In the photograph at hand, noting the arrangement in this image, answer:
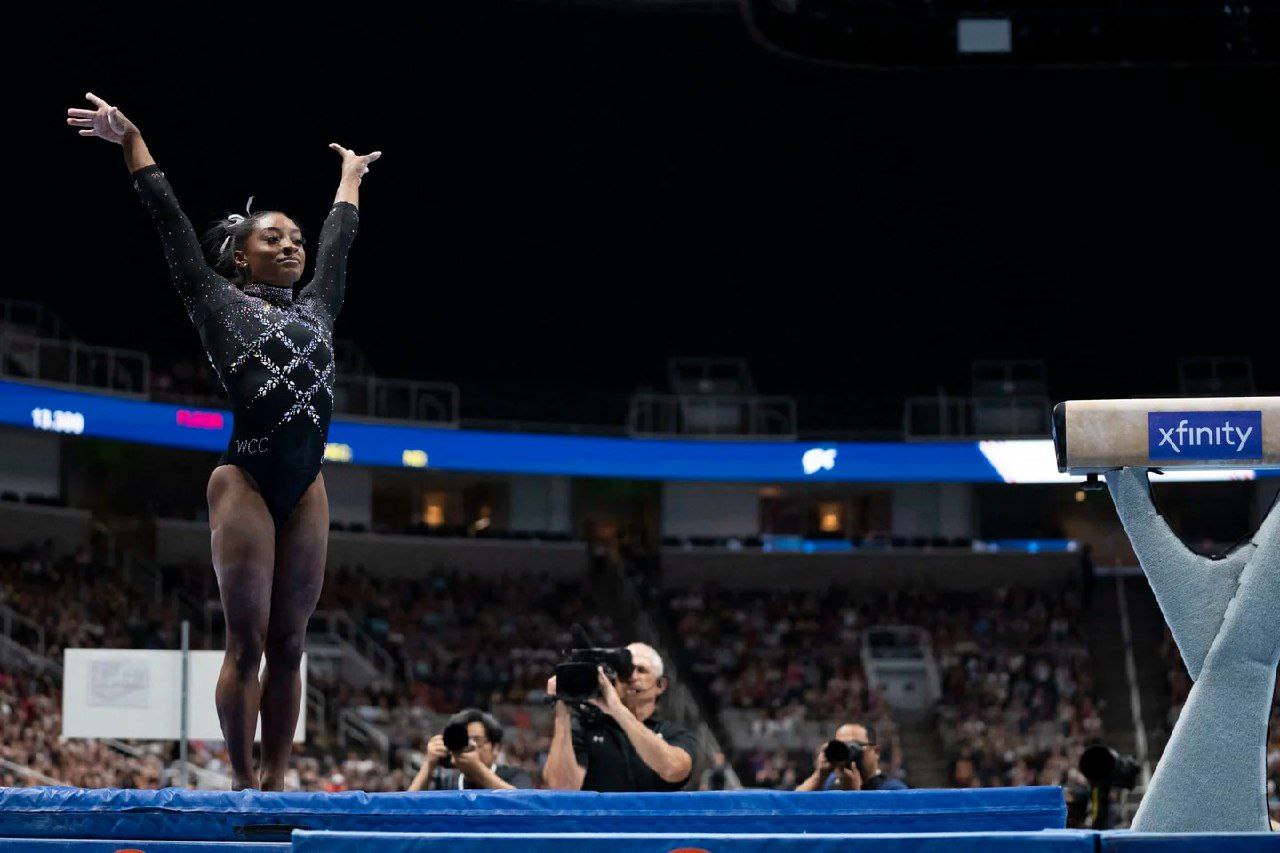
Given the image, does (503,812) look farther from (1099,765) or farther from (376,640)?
(376,640)

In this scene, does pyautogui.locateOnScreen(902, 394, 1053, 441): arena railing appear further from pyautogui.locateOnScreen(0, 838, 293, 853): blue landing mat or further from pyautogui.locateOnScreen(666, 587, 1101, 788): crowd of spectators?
pyautogui.locateOnScreen(0, 838, 293, 853): blue landing mat

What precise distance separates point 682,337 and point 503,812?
21682mm

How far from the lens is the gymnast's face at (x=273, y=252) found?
4273 millimetres

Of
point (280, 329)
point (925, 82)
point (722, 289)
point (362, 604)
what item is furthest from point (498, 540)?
point (280, 329)

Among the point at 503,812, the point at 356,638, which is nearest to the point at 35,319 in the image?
the point at 356,638

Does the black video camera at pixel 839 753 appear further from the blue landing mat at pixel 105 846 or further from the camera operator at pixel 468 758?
the blue landing mat at pixel 105 846

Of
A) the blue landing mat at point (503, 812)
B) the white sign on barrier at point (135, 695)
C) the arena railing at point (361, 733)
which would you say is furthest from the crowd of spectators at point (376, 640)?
the blue landing mat at point (503, 812)

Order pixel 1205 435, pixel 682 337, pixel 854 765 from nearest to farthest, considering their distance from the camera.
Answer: pixel 1205 435 < pixel 854 765 < pixel 682 337

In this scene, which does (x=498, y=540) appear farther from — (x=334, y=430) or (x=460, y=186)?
(x=460, y=186)

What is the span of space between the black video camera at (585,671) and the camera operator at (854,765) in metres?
0.68

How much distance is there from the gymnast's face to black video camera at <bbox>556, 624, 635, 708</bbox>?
4.42 ft

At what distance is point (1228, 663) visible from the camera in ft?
9.41

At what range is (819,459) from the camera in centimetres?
2338

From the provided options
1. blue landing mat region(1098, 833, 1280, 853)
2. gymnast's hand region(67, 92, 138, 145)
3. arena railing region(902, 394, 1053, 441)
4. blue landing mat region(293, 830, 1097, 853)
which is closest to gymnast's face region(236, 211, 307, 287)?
gymnast's hand region(67, 92, 138, 145)
